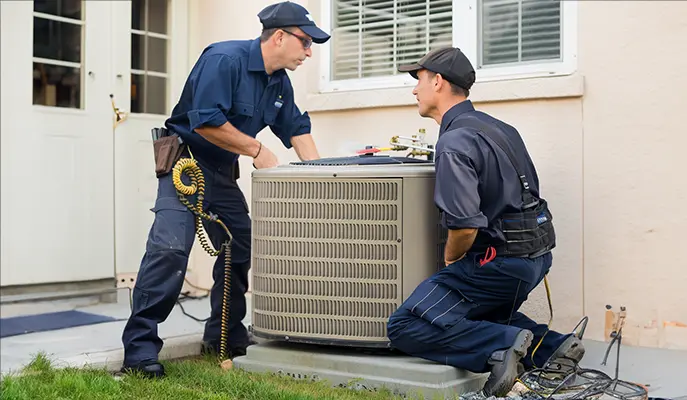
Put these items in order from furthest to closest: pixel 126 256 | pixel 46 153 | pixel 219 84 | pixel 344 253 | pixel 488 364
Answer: pixel 126 256, pixel 46 153, pixel 219 84, pixel 344 253, pixel 488 364

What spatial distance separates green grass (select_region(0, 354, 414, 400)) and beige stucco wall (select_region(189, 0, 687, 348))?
106 cm

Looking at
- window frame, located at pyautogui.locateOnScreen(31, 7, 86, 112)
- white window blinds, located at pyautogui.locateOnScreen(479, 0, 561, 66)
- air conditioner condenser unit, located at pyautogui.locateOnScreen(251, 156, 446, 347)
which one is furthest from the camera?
window frame, located at pyautogui.locateOnScreen(31, 7, 86, 112)

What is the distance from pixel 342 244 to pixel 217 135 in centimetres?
67

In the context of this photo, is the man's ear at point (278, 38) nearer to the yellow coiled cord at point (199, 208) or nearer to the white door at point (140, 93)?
the yellow coiled cord at point (199, 208)

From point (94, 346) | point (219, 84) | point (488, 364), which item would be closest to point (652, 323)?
point (488, 364)

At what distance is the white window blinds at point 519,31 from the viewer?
3.53 metres

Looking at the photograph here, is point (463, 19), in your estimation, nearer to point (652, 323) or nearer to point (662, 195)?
point (662, 195)

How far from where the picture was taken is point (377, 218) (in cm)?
304

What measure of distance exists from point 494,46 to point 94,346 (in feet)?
7.20

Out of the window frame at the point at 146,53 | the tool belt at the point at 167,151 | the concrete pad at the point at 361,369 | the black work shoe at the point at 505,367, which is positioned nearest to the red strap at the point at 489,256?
the black work shoe at the point at 505,367

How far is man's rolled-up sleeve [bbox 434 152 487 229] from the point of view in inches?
110

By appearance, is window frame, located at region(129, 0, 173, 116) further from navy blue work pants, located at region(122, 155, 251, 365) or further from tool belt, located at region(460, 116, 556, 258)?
tool belt, located at region(460, 116, 556, 258)

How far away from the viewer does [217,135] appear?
331 cm

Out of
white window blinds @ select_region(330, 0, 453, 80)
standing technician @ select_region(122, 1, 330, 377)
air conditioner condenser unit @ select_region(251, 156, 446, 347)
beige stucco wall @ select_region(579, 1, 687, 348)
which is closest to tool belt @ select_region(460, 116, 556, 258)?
air conditioner condenser unit @ select_region(251, 156, 446, 347)
